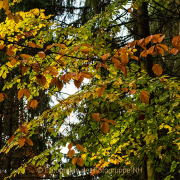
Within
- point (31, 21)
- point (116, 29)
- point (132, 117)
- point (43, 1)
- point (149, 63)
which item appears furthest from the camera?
point (43, 1)

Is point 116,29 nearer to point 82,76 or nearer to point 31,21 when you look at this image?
point 31,21

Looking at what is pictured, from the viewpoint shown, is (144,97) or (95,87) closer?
(144,97)

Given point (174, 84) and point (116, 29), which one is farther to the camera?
point (116, 29)

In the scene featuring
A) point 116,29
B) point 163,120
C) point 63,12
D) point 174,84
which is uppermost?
point 63,12

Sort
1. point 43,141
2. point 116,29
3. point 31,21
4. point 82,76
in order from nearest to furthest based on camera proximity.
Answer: point 82,76 → point 31,21 → point 116,29 → point 43,141

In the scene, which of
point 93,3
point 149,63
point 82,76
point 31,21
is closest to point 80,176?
point 149,63

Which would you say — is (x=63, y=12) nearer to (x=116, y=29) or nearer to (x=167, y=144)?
(x=116, y=29)

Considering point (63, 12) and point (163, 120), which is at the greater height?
point (63, 12)

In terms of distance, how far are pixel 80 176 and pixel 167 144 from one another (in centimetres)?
762

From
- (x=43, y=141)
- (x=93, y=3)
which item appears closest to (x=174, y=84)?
(x=93, y=3)

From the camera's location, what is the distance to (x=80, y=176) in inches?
358

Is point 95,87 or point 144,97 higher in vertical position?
point 95,87

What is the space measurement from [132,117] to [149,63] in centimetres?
336

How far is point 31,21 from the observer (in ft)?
10.7
